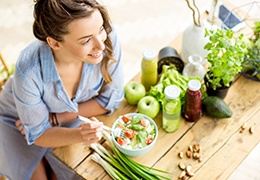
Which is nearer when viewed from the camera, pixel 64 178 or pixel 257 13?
pixel 64 178

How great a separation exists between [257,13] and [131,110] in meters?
1.38

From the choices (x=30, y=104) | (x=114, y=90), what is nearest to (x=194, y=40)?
(x=114, y=90)

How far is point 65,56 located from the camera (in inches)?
63.2

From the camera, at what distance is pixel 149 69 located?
1.85m

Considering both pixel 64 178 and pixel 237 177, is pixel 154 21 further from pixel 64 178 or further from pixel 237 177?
pixel 64 178

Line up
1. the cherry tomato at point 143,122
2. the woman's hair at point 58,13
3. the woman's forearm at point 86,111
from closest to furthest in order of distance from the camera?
the woman's hair at point 58,13 < the cherry tomato at point 143,122 < the woman's forearm at point 86,111

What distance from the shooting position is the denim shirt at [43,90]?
5.21 feet

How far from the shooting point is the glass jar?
6.05ft

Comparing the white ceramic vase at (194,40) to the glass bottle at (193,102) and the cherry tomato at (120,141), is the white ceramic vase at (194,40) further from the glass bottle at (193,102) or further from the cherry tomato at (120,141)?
the cherry tomato at (120,141)

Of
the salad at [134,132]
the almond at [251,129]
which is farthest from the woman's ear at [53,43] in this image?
the almond at [251,129]

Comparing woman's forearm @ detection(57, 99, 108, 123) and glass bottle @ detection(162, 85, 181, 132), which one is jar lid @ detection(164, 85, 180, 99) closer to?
glass bottle @ detection(162, 85, 181, 132)

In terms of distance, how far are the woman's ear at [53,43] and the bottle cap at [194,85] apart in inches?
22.0

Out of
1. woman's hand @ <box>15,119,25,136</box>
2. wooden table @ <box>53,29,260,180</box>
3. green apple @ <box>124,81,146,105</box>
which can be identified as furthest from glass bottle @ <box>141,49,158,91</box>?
woman's hand @ <box>15,119,25,136</box>

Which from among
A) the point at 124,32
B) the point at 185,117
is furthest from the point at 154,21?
the point at 185,117
